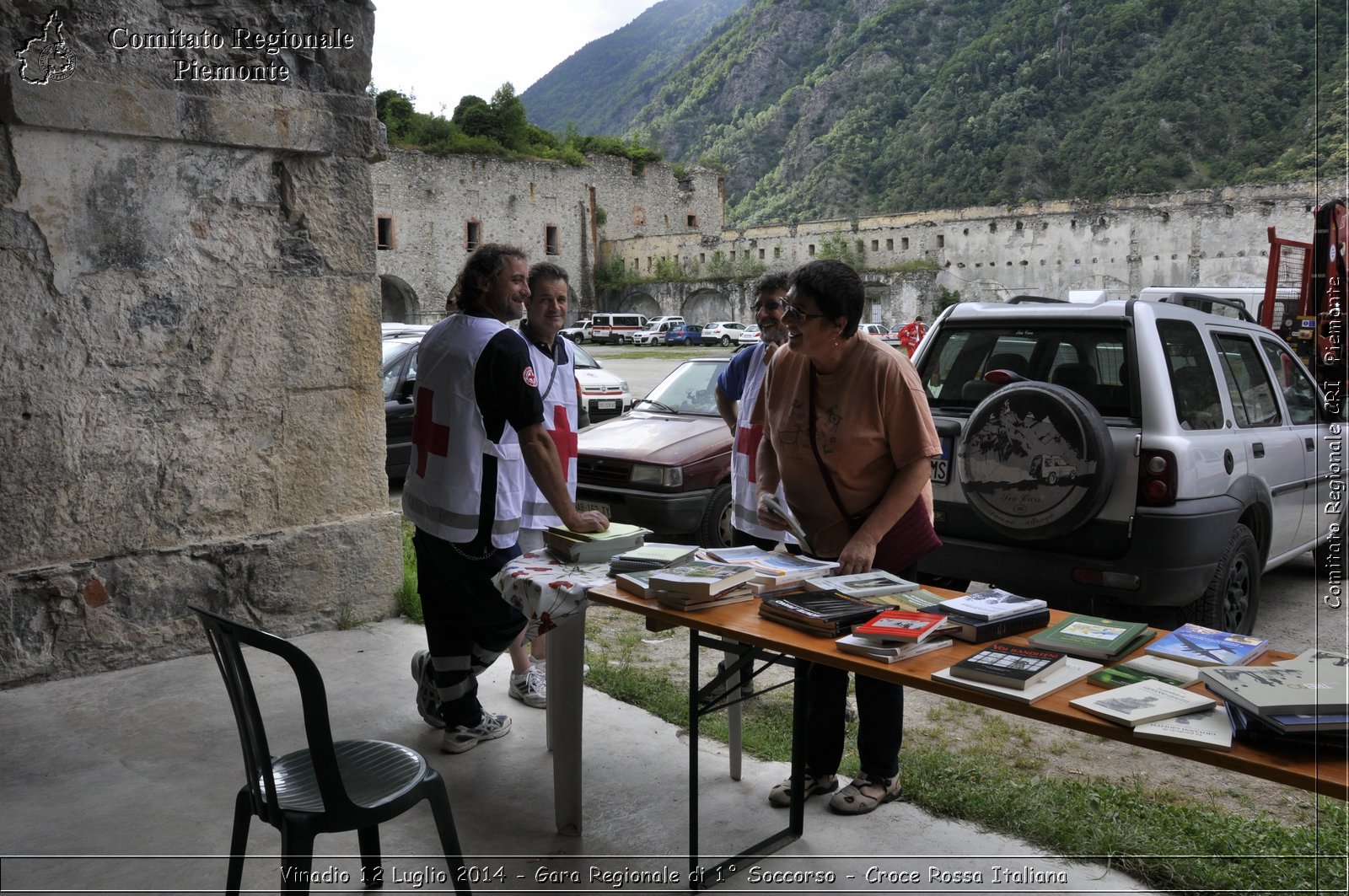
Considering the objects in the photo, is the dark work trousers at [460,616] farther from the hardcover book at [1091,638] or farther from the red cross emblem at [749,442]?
the hardcover book at [1091,638]

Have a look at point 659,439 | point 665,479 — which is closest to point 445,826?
point 665,479

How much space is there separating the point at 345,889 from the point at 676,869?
2.97 ft

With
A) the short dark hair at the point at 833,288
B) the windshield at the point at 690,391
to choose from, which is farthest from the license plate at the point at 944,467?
the windshield at the point at 690,391

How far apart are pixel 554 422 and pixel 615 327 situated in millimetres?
37752

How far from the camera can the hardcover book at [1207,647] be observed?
7.18 ft

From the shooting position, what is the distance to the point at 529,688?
4.20m

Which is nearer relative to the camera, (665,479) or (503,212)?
(665,479)

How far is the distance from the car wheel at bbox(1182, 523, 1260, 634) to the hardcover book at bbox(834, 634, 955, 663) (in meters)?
2.65

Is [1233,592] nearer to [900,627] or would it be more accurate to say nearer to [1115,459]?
[1115,459]

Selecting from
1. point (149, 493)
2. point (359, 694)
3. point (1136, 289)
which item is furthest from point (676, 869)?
point (1136, 289)

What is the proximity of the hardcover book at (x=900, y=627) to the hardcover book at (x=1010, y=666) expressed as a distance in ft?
0.44

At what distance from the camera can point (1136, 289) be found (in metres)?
37.6

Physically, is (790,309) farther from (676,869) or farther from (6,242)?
(6,242)

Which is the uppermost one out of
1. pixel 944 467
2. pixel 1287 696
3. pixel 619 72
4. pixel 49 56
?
pixel 619 72
